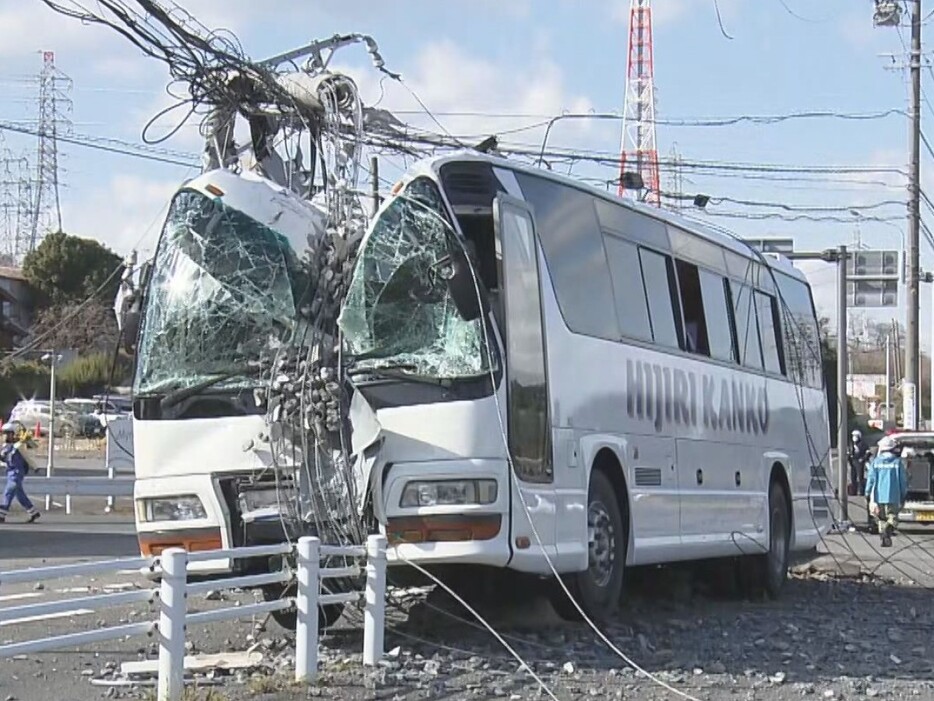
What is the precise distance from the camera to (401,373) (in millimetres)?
10742

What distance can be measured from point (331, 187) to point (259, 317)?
153cm

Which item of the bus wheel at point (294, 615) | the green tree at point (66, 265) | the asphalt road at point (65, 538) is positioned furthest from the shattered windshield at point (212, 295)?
the green tree at point (66, 265)

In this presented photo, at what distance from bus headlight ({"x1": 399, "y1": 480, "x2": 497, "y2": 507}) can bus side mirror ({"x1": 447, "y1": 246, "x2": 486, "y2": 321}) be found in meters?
1.12

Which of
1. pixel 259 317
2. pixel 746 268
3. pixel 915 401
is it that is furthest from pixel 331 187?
pixel 915 401

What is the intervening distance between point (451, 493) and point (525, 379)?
1.04 meters

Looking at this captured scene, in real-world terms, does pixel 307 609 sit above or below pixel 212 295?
below

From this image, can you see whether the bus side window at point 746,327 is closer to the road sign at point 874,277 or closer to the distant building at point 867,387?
the road sign at point 874,277

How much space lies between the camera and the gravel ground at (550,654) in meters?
9.79

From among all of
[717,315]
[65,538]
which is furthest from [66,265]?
[717,315]

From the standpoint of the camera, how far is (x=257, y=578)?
984cm

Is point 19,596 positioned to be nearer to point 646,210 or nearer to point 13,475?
point 646,210

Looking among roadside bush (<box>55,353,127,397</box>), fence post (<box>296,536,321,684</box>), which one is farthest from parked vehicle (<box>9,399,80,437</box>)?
fence post (<box>296,536,321,684</box>)

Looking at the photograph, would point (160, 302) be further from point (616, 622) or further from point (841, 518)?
point (841, 518)

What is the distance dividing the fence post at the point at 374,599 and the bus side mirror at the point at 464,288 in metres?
1.63
